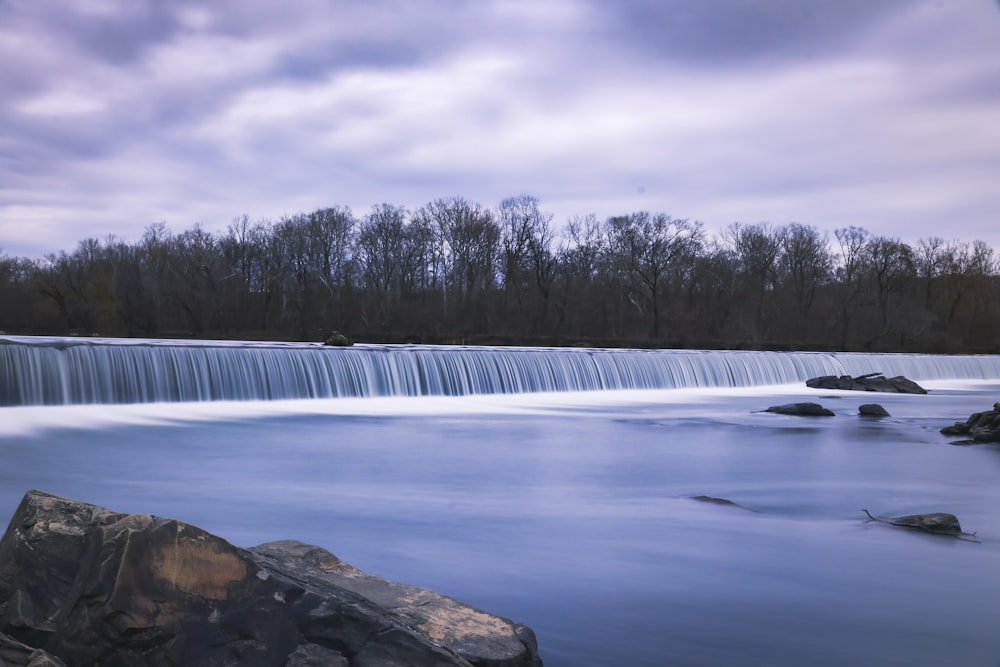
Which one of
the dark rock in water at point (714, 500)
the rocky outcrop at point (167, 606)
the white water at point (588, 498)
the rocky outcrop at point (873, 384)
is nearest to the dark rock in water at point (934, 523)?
the white water at point (588, 498)

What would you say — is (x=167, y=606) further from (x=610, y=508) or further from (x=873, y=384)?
(x=873, y=384)

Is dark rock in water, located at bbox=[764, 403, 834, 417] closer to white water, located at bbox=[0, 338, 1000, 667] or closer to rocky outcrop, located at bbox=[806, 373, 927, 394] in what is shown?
white water, located at bbox=[0, 338, 1000, 667]

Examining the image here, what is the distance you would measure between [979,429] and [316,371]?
44.9ft

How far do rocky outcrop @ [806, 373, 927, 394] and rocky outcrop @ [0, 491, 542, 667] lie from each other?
2707cm

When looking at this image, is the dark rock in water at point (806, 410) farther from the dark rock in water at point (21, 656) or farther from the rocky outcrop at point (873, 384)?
the dark rock in water at point (21, 656)

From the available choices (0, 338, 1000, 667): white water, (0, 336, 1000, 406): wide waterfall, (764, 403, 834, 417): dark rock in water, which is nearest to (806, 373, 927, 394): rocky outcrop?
(0, 336, 1000, 406): wide waterfall

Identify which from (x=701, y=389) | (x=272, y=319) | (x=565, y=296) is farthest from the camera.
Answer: (x=565, y=296)

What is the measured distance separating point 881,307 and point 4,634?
2502 inches

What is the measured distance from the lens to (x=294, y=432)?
14773 millimetres

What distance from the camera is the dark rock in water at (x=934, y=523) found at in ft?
24.7

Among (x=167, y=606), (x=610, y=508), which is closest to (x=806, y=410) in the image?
(x=610, y=508)

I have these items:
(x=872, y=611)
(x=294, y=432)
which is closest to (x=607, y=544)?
(x=872, y=611)

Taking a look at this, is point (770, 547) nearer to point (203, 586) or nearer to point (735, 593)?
point (735, 593)

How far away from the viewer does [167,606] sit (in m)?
3.09
